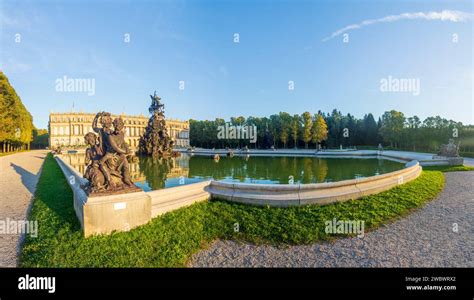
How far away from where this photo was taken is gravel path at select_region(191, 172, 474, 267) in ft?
13.8

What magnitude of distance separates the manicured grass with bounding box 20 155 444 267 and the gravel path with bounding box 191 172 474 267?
33 centimetres

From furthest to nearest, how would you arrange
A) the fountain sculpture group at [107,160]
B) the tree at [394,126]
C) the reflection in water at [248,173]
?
the tree at [394,126]
the reflection in water at [248,173]
the fountain sculpture group at [107,160]

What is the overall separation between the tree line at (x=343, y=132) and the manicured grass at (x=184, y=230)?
3708cm

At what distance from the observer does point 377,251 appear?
454 centimetres

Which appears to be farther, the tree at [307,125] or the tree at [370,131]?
the tree at [370,131]

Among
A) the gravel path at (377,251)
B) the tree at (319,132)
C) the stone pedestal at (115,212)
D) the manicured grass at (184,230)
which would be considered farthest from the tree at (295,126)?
the stone pedestal at (115,212)

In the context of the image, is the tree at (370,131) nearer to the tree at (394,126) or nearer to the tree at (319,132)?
the tree at (394,126)

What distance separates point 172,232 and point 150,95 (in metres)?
28.5

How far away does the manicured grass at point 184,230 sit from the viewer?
4.16 m

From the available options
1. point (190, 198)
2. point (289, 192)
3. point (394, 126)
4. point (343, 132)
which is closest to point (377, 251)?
point (289, 192)

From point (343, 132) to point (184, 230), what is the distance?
53907 millimetres

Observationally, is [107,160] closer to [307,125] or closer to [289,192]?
[289,192]
